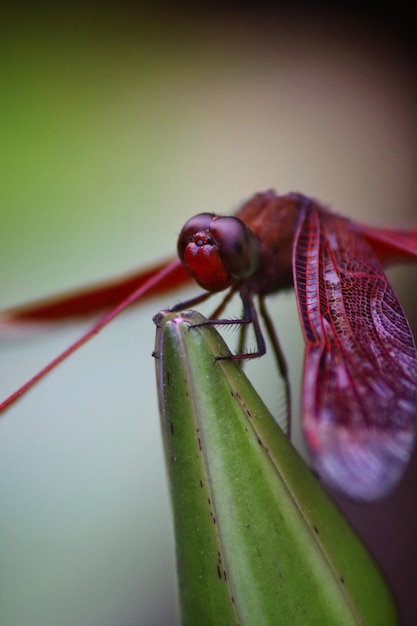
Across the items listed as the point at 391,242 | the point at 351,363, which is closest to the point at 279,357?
the point at 391,242

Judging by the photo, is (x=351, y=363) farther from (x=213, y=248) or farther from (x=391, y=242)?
(x=391, y=242)

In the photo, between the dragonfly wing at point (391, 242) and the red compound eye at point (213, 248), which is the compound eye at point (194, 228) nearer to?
the red compound eye at point (213, 248)

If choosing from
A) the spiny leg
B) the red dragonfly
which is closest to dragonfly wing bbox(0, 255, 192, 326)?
the red dragonfly

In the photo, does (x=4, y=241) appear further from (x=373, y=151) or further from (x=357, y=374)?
(x=373, y=151)

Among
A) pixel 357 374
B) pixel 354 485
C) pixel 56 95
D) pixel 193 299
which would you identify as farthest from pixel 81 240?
pixel 354 485

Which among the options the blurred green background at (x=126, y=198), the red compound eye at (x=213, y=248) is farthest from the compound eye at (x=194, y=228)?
the blurred green background at (x=126, y=198)

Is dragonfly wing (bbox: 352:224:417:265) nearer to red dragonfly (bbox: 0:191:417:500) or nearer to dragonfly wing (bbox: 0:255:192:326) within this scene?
red dragonfly (bbox: 0:191:417:500)
